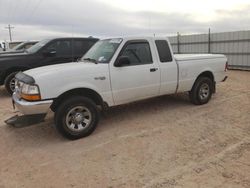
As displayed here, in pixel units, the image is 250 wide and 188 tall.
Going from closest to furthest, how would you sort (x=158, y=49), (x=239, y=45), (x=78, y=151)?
1. (x=78, y=151)
2. (x=158, y=49)
3. (x=239, y=45)

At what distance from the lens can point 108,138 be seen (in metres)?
4.81

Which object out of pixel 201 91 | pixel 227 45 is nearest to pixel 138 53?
pixel 201 91

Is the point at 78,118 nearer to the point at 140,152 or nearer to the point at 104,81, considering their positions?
the point at 104,81

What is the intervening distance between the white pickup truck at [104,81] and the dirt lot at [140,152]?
20.5 inches

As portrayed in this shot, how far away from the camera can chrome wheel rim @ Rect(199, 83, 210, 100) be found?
6812 millimetres

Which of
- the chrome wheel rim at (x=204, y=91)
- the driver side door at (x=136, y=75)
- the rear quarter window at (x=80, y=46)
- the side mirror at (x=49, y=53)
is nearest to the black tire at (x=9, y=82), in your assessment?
the side mirror at (x=49, y=53)

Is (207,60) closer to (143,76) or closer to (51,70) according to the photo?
(143,76)

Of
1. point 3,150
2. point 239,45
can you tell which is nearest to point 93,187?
point 3,150

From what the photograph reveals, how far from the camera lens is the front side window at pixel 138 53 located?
5446mm

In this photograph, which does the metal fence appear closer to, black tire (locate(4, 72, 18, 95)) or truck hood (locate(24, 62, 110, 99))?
truck hood (locate(24, 62, 110, 99))

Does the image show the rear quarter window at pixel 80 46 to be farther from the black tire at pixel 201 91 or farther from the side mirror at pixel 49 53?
the black tire at pixel 201 91

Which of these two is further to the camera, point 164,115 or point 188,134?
point 164,115

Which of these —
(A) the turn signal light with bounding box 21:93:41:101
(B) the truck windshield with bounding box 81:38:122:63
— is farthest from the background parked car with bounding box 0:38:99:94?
(A) the turn signal light with bounding box 21:93:41:101

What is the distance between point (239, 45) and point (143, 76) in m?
10.3
